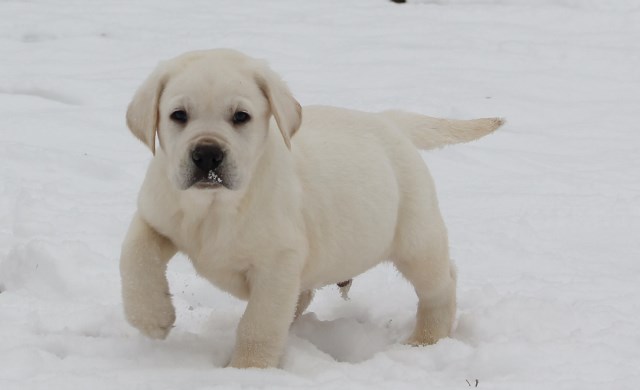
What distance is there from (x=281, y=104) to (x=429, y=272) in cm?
117

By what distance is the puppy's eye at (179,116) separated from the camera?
328 cm

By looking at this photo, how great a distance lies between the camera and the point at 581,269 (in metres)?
5.19

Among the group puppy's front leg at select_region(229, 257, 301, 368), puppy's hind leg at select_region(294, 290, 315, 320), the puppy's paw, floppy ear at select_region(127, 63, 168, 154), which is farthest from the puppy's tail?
the puppy's paw

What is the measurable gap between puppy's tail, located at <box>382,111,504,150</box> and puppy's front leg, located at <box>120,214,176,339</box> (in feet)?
4.69

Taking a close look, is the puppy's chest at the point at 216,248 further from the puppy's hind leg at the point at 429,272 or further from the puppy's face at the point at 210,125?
the puppy's hind leg at the point at 429,272

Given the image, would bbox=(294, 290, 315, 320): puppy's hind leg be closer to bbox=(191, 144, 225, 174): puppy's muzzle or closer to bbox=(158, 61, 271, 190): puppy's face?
bbox=(158, 61, 271, 190): puppy's face

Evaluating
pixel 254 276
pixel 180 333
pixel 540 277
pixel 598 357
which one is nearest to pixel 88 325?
pixel 180 333

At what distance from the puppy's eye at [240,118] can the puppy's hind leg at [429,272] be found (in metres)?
1.07

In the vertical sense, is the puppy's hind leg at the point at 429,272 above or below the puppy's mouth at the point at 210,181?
below

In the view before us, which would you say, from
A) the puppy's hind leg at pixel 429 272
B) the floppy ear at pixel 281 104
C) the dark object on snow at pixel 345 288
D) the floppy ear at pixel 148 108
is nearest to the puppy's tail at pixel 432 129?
the puppy's hind leg at pixel 429 272

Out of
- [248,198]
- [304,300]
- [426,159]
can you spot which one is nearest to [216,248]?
[248,198]

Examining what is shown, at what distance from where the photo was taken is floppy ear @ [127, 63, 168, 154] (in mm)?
3387

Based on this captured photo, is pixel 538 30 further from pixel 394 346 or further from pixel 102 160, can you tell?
pixel 394 346

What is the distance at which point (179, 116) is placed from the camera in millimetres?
3293
